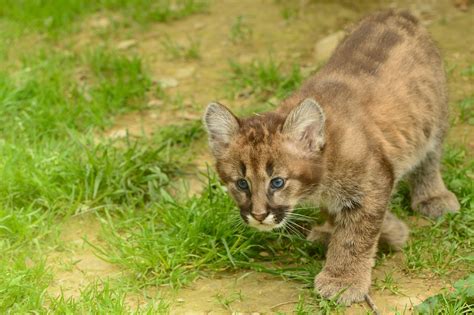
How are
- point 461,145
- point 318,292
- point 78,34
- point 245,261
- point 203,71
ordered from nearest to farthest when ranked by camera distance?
point 318,292 < point 245,261 < point 461,145 < point 203,71 < point 78,34

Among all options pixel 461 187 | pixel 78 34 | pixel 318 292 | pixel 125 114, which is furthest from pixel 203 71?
pixel 318 292

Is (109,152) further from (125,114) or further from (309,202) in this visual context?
(309,202)

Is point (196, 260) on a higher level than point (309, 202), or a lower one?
lower

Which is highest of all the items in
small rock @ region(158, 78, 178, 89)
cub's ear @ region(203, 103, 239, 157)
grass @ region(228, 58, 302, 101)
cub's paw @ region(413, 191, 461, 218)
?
cub's ear @ region(203, 103, 239, 157)

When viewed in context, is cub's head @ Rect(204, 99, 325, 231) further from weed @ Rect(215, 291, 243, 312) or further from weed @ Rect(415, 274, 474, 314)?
weed @ Rect(415, 274, 474, 314)

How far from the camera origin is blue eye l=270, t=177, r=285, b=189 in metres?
5.70

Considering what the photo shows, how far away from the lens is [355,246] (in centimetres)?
596

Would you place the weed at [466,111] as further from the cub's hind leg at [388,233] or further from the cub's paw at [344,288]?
the cub's paw at [344,288]

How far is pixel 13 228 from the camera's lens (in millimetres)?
6727

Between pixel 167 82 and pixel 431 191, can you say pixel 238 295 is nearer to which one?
pixel 431 191

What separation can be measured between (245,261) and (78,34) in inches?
197

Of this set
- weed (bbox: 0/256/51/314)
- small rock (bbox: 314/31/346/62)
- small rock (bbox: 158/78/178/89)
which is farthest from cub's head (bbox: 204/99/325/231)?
small rock (bbox: 314/31/346/62)

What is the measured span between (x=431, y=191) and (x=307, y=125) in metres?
1.62

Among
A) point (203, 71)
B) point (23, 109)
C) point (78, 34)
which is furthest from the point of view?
point (78, 34)
